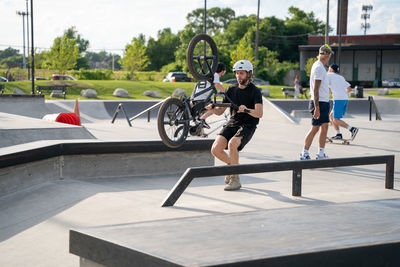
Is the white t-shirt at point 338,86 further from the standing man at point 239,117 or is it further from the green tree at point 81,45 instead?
the green tree at point 81,45

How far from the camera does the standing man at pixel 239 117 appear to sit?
6.13m

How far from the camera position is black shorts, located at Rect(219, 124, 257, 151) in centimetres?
619

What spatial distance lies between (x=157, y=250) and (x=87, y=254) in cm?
58

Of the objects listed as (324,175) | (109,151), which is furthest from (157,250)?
(324,175)

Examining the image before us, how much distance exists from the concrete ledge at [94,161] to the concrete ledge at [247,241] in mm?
2995

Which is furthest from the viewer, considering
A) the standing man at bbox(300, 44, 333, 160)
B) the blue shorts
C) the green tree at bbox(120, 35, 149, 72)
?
the green tree at bbox(120, 35, 149, 72)

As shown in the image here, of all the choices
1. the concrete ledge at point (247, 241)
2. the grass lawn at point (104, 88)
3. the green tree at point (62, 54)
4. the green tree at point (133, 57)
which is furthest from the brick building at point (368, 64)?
the concrete ledge at point (247, 241)

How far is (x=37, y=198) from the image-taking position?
5.73 metres

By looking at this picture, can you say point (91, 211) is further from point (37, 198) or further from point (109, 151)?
point (109, 151)

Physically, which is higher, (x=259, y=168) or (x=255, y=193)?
(x=259, y=168)

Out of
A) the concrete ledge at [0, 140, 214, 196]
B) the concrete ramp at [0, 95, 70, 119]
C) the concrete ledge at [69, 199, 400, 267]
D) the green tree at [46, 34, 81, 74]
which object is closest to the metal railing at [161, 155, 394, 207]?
the concrete ledge at [69, 199, 400, 267]

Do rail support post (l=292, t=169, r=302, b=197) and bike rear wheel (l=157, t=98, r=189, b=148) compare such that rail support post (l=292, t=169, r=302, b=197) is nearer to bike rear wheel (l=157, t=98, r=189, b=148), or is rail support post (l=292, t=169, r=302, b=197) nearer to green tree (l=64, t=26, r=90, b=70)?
bike rear wheel (l=157, t=98, r=189, b=148)

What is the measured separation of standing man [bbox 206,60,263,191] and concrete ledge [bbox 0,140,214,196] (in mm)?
1356

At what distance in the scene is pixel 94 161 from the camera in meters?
7.03
